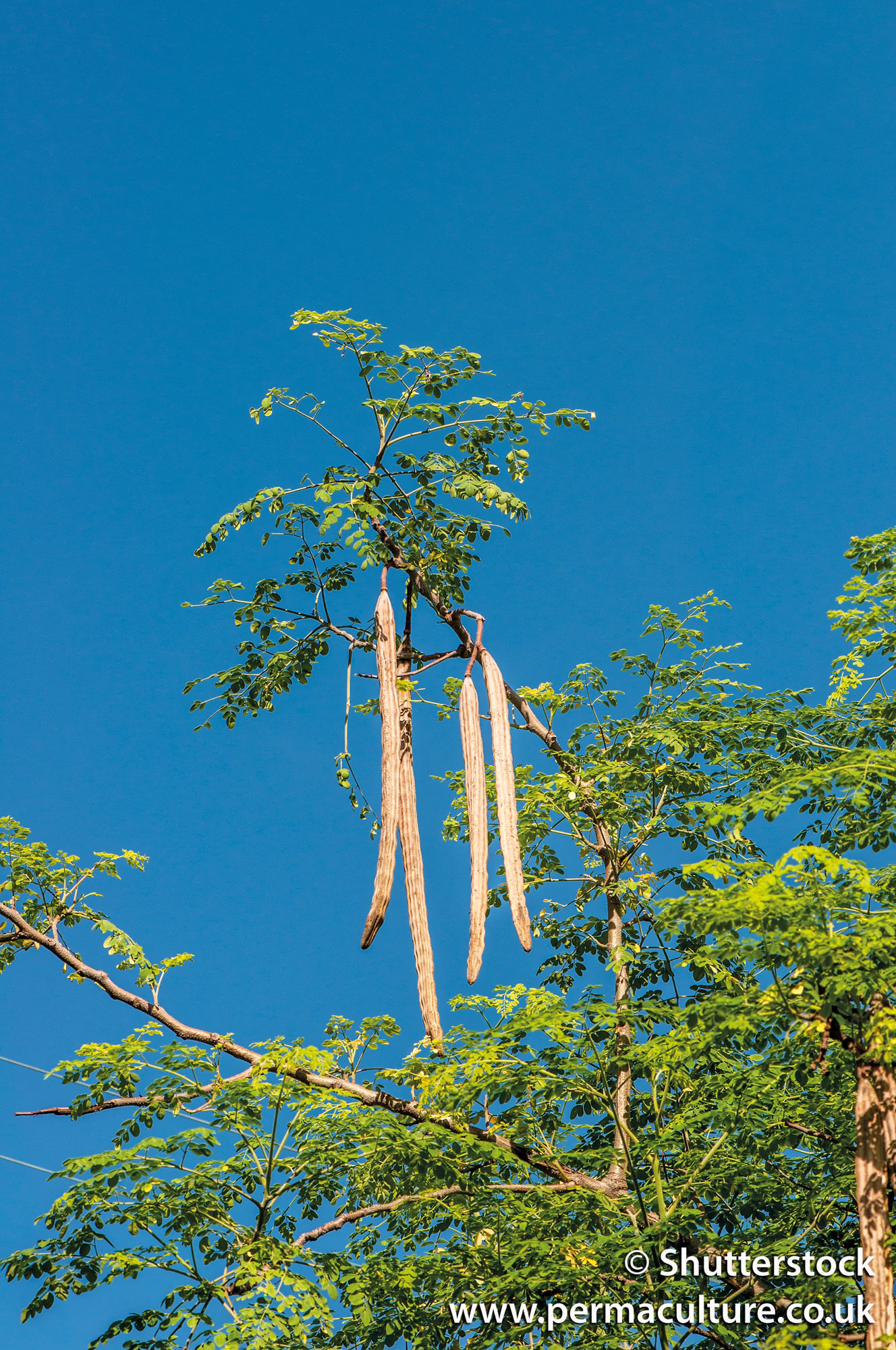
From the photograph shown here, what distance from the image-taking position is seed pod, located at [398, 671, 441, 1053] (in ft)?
24.9

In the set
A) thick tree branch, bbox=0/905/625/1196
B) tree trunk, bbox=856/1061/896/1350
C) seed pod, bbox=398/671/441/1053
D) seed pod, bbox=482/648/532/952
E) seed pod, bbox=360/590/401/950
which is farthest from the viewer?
thick tree branch, bbox=0/905/625/1196

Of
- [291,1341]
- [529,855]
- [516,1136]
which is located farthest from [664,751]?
[291,1341]

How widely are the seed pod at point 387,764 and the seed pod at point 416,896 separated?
13 centimetres

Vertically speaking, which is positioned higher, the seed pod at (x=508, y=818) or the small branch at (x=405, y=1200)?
the seed pod at (x=508, y=818)

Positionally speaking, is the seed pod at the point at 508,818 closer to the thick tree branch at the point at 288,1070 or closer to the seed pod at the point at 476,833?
the seed pod at the point at 476,833

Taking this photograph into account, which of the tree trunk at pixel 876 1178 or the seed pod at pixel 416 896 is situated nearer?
the tree trunk at pixel 876 1178

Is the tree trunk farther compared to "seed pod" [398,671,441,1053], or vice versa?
"seed pod" [398,671,441,1053]

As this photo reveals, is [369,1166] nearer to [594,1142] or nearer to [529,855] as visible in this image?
[594,1142]

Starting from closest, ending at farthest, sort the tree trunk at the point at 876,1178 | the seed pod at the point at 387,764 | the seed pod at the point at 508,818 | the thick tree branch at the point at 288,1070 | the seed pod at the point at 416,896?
the tree trunk at the point at 876,1178 < the seed pod at the point at 387,764 < the seed pod at the point at 416,896 < the seed pod at the point at 508,818 < the thick tree branch at the point at 288,1070

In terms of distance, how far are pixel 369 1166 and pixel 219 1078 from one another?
1324 millimetres

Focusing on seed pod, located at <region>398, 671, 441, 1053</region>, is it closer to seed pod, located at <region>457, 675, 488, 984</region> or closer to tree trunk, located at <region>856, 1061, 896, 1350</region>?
seed pod, located at <region>457, 675, 488, 984</region>

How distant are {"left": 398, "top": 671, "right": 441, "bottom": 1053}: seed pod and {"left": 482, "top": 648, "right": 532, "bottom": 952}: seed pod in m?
0.55

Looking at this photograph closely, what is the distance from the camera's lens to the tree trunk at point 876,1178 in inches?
276

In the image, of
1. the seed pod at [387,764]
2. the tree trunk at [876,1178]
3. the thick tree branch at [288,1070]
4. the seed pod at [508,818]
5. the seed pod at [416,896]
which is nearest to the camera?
the tree trunk at [876,1178]
